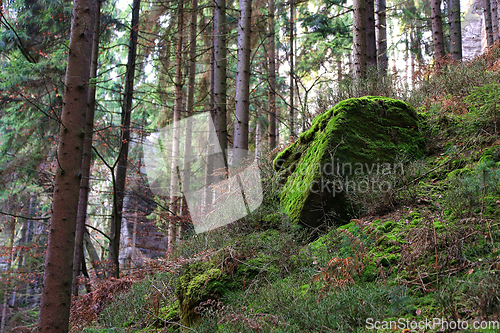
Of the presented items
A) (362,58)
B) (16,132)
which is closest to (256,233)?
(362,58)

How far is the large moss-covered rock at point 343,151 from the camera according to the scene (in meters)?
4.30

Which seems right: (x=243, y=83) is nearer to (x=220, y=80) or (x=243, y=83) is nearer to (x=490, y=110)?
(x=220, y=80)

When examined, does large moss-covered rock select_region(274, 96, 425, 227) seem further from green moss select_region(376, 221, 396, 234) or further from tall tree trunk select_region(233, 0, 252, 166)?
tall tree trunk select_region(233, 0, 252, 166)

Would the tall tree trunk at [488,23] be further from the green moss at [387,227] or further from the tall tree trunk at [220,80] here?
the green moss at [387,227]

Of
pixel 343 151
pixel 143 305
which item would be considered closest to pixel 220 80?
pixel 343 151

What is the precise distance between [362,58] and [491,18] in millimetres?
11358

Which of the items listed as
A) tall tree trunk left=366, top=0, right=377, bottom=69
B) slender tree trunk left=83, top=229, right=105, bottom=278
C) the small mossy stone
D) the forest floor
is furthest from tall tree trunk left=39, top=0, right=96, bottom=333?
tall tree trunk left=366, top=0, right=377, bottom=69

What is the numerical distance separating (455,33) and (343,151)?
966 centimetres

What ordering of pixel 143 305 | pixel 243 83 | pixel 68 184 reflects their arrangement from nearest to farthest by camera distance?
pixel 68 184
pixel 143 305
pixel 243 83

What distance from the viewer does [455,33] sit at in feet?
35.8

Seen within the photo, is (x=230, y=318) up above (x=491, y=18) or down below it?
below

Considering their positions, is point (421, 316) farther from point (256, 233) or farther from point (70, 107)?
point (70, 107)

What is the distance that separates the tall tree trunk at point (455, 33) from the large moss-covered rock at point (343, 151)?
24.7 feet

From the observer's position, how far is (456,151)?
4.17 metres
